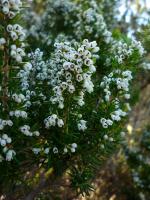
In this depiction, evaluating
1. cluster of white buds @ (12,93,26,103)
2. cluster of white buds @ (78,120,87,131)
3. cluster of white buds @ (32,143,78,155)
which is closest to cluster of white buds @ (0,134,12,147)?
cluster of white buds @ (12,93,26,103)

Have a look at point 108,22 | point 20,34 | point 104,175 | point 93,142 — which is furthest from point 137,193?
point 20,34

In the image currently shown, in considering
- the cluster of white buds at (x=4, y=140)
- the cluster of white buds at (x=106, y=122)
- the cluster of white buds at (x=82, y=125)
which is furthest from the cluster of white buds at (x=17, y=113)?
the cluster of white buds at (x=106, y=122)

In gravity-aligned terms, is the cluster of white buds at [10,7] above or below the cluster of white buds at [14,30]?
above

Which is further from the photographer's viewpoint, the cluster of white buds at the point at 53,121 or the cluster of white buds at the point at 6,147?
the cluster of white buds at the point at 53,121

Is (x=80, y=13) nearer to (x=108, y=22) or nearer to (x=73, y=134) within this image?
(x=108, y=22)

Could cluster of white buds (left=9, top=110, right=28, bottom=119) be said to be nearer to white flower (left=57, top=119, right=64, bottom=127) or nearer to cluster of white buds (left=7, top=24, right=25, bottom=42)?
white flower (left=57, top=119, right=64, bottom=127)

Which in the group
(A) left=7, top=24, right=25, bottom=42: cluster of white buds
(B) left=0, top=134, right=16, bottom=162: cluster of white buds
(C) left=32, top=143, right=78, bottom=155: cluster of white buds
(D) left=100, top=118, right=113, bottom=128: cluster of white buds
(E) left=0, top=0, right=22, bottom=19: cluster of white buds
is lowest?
(B) left=0, top=134, right=16, bottom=162: cluster of white buds

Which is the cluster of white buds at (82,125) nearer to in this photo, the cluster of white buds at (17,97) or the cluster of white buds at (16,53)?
the cluster of white buds at (17,97)

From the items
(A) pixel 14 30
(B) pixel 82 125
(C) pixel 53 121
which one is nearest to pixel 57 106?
(C) pixel 53 121

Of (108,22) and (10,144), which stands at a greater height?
(108,22)
